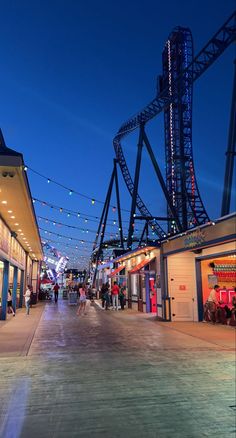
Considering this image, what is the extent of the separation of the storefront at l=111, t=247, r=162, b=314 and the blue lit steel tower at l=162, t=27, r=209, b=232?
741 centimetres

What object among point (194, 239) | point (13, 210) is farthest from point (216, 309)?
point (13, 210)

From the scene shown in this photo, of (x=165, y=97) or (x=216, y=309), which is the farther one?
(x=165, y=97)

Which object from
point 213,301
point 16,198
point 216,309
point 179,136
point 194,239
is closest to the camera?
point 16,198

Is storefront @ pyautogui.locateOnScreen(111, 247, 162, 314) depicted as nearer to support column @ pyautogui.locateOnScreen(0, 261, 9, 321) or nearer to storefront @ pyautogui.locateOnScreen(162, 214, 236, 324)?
storefront @ pyautogui.locateOnScreen(162, 214, 236, 324)

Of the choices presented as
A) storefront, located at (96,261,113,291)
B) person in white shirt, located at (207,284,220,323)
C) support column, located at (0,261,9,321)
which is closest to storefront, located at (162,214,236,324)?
person in white shirt, located at (207,284,220,323)

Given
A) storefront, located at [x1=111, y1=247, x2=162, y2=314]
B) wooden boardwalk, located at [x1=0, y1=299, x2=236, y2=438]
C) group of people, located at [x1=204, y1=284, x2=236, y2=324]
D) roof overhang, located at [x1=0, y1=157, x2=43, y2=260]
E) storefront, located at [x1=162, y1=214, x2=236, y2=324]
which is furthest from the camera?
storefront, located at [x1=111, y1=247, x2=162, y2=314]

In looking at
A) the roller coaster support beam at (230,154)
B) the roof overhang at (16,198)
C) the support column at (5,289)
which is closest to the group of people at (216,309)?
the roller coaster support beam at (230,154)

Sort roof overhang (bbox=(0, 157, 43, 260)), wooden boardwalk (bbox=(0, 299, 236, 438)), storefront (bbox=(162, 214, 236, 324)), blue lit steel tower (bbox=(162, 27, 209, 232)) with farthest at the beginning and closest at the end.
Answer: blue lit steel tower (bbox=(162, 27, 209, 232)) < storefront (bbox=(162, 214, 236, 324)) < roof overhang (bbox=(0, 157, 43, 260)) < wooden boardwalk (bbox=(0, 299, 236, 438))

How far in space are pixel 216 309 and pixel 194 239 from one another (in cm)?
295

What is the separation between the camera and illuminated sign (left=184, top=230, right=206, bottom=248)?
42.6 feet

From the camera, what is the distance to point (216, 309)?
46.6 feet

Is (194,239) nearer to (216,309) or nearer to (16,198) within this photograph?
(216,309)

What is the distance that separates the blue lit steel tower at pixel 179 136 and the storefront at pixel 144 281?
292 inches

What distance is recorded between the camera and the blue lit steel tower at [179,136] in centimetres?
2941
